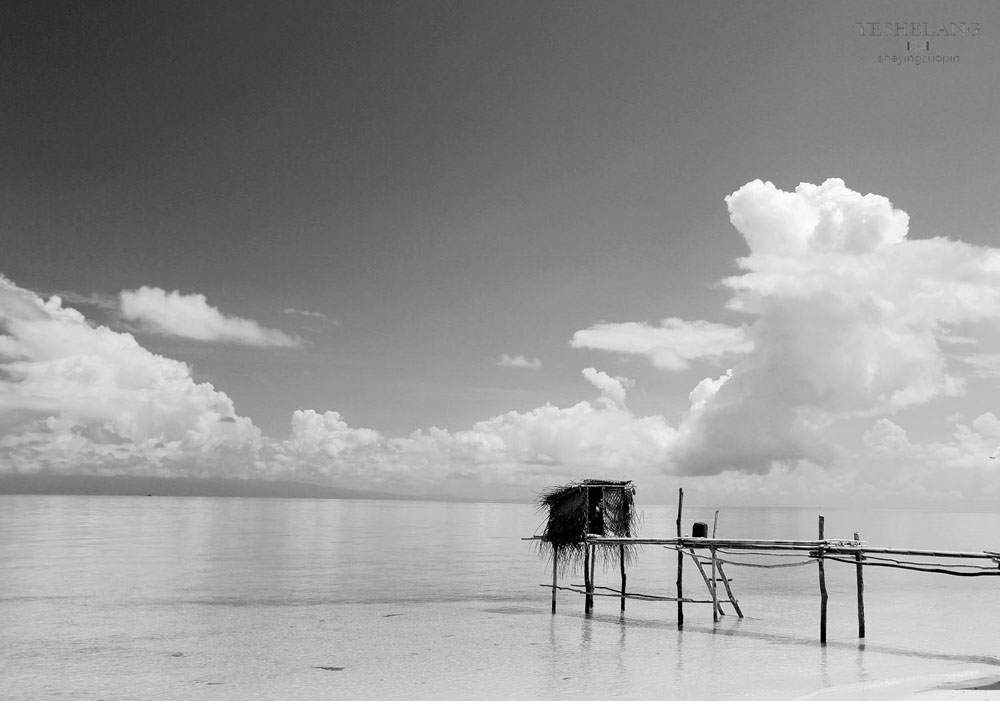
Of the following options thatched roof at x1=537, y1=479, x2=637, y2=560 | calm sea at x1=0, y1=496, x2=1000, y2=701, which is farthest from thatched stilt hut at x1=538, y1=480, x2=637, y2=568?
calm sea at x1=0, y1=496, x2=1000, y2=701

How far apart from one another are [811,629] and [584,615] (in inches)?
191

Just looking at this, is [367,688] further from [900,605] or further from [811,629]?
[900,605]

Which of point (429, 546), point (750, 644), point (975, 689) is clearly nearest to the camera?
point (975, 689)

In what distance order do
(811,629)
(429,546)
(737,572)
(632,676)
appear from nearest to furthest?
1. (632,676)
2. (811,629)
3. (737,572)
4. (429,546)

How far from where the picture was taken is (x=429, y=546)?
159 ft

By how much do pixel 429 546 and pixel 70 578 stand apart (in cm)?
2399

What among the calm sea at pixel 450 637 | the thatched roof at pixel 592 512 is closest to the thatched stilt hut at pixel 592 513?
the thatched roof at pixel 592 512

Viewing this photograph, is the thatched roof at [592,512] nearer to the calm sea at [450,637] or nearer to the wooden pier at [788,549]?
the wooden pier at [788,549]

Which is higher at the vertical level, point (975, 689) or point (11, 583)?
point (975, 689)

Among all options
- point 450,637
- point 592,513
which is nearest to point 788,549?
point 592,513

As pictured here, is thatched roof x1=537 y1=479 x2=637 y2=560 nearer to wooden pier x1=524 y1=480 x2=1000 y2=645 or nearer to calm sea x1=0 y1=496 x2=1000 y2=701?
wooden pier x1=524 y1=480 x2=1000 y2=645

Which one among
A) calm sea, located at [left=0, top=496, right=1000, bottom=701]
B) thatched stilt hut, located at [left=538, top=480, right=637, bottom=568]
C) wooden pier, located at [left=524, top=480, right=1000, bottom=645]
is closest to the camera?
calm sea, located at [left=0, top=496, right=1000, bottom=701]

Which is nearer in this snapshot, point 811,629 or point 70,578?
point 811,629

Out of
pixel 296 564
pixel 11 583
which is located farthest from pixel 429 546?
pixel 11 583
